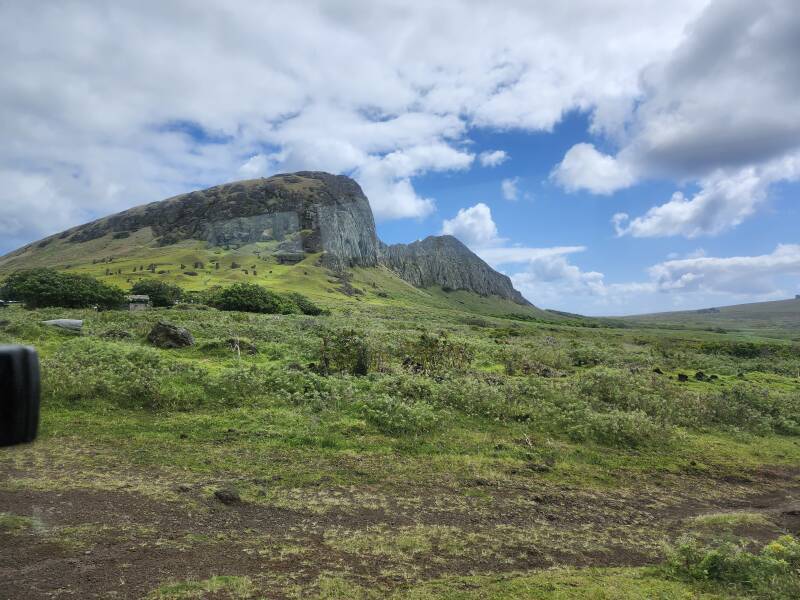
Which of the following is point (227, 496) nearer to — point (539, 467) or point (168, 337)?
point (539, 467)

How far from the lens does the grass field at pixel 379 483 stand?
8.20m

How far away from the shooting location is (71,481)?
36.5 feet

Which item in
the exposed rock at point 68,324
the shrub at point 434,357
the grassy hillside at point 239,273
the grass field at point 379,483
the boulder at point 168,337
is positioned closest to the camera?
the grass field at point 379,483

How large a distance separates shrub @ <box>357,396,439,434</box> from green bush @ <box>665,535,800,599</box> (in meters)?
8.62

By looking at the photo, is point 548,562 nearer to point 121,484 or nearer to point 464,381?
point 121,484

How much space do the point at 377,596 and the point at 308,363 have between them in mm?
17638

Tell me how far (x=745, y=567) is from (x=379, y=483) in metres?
7.68

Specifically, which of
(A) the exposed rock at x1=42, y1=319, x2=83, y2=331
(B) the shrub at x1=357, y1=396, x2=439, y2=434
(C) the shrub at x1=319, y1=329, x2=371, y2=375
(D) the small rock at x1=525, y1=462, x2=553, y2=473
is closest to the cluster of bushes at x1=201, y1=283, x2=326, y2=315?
(A) the exposed rock at x1=42, y1=319, x2=83, y2=331

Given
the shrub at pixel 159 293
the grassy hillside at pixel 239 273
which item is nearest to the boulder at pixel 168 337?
the shrub at pixel 159 293

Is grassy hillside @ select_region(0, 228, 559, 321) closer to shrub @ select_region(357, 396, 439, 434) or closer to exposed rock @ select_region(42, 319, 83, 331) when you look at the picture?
exposed rock @ select_region(42, 319, 83, 331)

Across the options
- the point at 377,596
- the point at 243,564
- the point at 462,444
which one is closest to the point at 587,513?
the point at 462,444

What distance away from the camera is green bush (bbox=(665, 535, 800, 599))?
7.93 m

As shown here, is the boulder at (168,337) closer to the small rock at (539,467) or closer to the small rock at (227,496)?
the small rock at (227,496)

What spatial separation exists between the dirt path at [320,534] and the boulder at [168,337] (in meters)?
14.9
